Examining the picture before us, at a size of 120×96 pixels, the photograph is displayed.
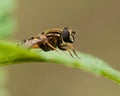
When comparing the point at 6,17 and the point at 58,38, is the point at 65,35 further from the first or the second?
the point at 6,17

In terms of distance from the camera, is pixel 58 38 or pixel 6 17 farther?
pixel 6 17

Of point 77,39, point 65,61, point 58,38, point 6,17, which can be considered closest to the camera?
point 65,61

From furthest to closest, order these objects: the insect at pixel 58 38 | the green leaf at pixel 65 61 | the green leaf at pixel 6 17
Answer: the green leaf at pixel 6 17 → the insect at pixel 58 38 → the green leaf at pixel 65 61

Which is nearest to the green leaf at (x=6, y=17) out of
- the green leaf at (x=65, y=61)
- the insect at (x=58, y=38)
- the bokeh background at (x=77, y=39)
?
the insect at (x=58, y=38)

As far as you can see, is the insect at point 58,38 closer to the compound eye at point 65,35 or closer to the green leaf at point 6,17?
the compound eye at point 65,35

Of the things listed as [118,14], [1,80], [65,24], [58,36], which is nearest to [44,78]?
[65,24]

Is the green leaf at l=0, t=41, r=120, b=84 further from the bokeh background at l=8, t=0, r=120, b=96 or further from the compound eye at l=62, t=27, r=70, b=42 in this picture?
the bokeh background at l=8, t=0, r=120, b=96

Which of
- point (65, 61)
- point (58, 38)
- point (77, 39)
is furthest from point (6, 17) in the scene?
point (77, 39)
